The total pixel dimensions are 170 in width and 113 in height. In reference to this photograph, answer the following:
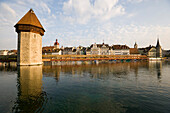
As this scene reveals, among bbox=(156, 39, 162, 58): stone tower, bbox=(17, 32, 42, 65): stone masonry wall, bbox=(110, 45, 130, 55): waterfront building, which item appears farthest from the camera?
bbox=(156, 39, 162, 58): stone tower

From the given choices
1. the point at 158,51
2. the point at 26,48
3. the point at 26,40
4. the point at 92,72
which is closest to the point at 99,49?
the point at 26,40

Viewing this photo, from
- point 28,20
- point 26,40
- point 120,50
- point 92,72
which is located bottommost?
point 92,72

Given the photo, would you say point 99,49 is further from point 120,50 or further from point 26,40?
point 26,40

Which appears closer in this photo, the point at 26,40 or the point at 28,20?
the point at 26,40

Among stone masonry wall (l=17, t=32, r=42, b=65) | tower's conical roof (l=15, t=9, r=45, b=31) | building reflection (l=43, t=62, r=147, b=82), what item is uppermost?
tower's conical roof (l=15, t=9, r=45, b=31)

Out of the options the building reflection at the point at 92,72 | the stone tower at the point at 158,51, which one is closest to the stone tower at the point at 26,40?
the building reflection at the point at 92,72

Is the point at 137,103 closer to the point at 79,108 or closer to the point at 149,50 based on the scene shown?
the point at 79,108

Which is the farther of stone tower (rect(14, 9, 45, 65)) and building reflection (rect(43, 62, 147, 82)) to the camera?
stone tower (rect(14, 9, 45, 65))

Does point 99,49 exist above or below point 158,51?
above

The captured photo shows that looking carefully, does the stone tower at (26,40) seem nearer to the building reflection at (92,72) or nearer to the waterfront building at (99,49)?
the building reflection at (92,72)

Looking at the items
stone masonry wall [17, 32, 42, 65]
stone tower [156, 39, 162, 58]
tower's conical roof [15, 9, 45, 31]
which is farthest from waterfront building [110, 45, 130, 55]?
stone masonry wall [17, 32, 42, 65]

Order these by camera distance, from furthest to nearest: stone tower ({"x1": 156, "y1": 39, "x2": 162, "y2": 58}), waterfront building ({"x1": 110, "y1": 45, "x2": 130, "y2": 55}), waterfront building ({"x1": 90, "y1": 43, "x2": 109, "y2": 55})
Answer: stone tower ({"x1": 156, "y1": 39, "x2": 162, "y2": 58}) → waterfront building ({"x1": 110, "y1": 45, "x2": 130, "y2": 55}) → waterfront building ({"x1": 90, "y1": 43, "x2": 109, "y2": 55})

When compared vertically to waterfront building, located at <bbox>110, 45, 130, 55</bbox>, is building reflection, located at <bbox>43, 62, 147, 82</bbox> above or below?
below

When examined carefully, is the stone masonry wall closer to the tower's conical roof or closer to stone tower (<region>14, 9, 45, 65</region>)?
stone tower (<region>14, 9, 45, 65</region>)
